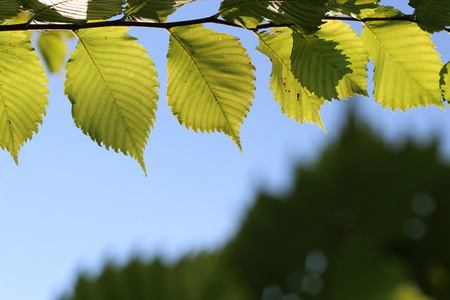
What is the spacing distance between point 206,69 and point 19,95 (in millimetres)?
184

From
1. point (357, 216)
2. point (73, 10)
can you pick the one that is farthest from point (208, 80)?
point (357, 216)

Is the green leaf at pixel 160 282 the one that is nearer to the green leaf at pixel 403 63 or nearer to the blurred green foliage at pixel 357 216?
the green leaf at pixel 403 63

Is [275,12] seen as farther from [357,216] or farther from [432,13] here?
[357,216]

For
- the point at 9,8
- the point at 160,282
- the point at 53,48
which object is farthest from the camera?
the point at 160,282

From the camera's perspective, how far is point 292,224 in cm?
691

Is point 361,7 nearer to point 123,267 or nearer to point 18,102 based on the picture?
point 18,102

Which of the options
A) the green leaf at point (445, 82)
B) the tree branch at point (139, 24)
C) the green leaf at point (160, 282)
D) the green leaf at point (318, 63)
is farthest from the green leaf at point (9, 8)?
the green leaf at point (160, 282)

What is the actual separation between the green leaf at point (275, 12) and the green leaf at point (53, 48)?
27.2 inches

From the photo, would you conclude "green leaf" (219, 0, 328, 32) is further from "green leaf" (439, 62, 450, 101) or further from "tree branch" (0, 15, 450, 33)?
"green leaf" (439, 62, 450, 101)

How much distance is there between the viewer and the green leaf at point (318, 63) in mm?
382

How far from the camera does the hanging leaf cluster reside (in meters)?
0.37

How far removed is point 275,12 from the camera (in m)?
0.34

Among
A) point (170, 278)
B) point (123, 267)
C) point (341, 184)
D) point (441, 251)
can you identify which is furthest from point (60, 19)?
point (441, 251)

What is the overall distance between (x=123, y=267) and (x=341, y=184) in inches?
175
